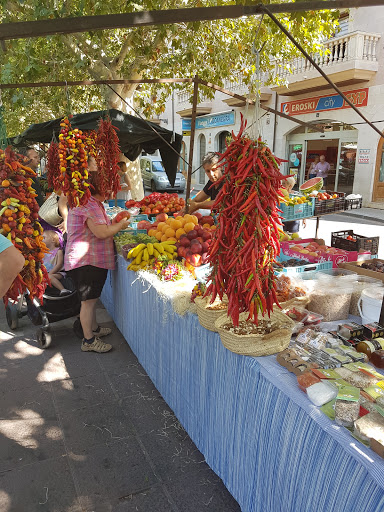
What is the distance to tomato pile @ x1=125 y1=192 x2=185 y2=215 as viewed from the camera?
6.50m

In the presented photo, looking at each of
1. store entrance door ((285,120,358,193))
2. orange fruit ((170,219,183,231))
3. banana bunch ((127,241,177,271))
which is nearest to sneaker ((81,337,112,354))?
banana bunch ((127,241,177,271))

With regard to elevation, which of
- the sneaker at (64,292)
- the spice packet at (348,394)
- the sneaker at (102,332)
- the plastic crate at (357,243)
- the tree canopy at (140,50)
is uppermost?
the tree canopy at (140,50)

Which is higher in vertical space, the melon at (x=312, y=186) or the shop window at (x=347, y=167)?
the shop window at (x=347, y=167)

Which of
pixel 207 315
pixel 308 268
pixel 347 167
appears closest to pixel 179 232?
pixel 308 268

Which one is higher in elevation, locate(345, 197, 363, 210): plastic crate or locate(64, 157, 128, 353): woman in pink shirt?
locate(345, 197, 363, 210): plastic crate

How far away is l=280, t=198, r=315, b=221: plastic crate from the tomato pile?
1938mm

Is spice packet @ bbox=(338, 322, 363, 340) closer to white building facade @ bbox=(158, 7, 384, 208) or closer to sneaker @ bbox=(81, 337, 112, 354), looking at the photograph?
sneaker @ bbox=(81, 337, 112, 354)

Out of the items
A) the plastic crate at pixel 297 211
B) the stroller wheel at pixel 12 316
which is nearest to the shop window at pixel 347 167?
the plastic crate at pixel 297 211

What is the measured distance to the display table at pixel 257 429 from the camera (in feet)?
4.60

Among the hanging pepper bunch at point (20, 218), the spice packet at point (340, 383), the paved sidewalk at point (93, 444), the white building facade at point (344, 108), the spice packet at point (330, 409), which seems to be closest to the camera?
the spice packet at point (330, 409)

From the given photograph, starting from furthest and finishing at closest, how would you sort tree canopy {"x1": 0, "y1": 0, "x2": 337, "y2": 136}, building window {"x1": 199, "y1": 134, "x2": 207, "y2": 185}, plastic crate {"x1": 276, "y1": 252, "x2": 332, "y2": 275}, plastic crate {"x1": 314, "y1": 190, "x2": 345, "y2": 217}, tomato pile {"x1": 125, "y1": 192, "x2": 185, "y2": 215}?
1. building window {"x1": 199, "y1": 134, "x2": 207, "y2": 185}
2. tree canopy {"x1": 0, "y1": 0, "x2": 337, "y2": 136}
3. tomato pile {"x1": 125, "y1": 192, "x2": 185, "y2": 215}
4. plastic crate {"x1": 314, "y1": 190, "x2": 345, "y2": 217}
5. plastic crate {"x1": 276, "y1": 252, "x2": 332, "y2": 275}

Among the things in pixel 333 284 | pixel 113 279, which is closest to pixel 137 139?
pixel 113 279

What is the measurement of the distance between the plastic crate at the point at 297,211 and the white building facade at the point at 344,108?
6975 millimetres

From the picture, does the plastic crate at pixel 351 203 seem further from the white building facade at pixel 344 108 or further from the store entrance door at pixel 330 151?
the store entrance door at pixel 330 151
